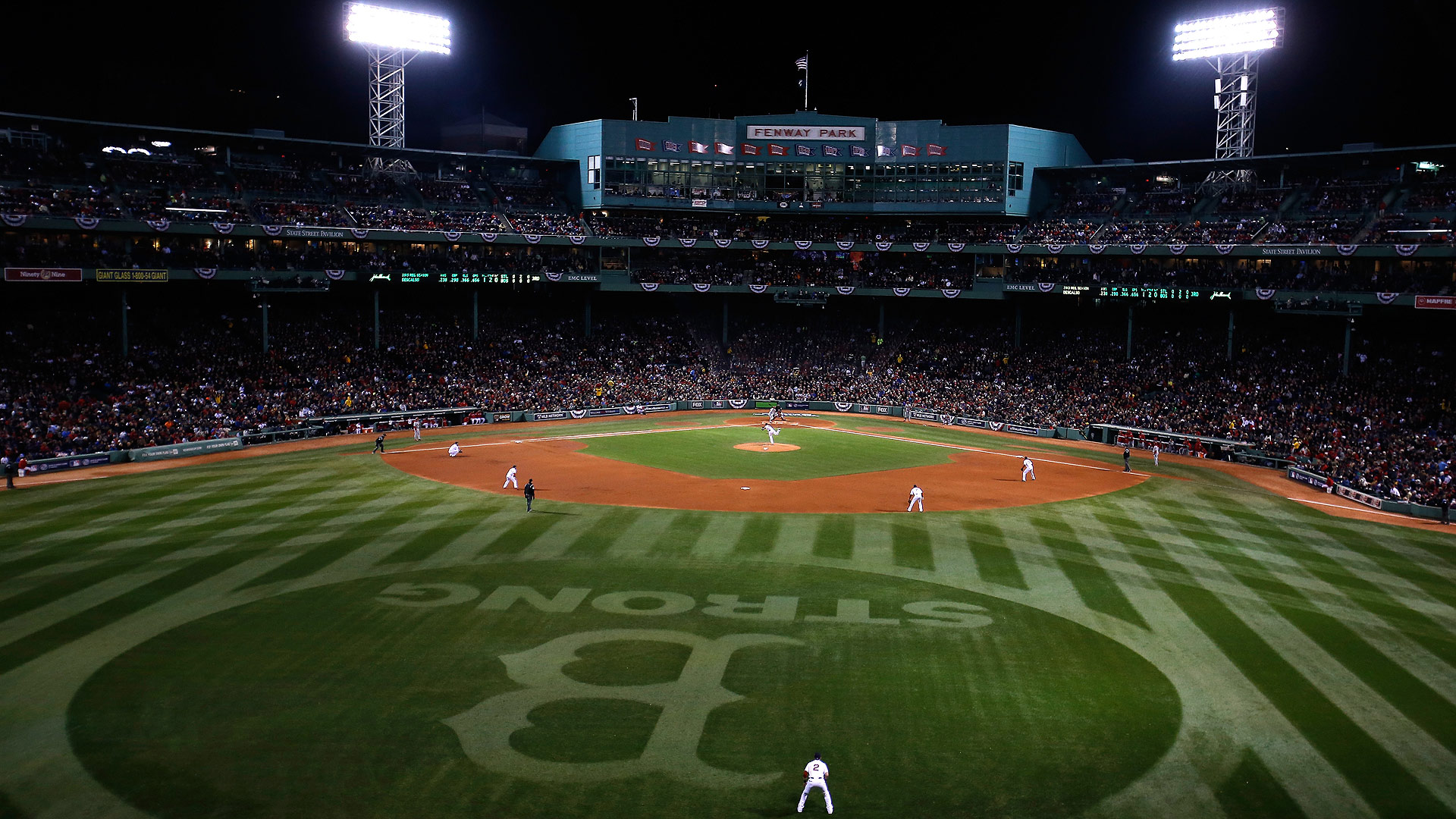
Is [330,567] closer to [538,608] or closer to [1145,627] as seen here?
[538,608]

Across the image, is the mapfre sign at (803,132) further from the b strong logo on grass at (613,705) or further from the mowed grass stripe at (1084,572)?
the b strong logo on grass at (613,705)

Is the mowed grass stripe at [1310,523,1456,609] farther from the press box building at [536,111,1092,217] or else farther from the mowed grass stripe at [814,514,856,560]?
the press box building at [536,111,1092,217]

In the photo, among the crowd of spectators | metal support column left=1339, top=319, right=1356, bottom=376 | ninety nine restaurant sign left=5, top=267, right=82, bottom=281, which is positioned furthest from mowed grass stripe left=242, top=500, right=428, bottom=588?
metal support column left=1339, top=319, right=1356, bottom=376

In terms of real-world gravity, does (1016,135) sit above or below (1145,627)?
above

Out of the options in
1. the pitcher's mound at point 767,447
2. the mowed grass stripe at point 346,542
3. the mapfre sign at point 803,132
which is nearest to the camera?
the mowed grass stripe at point 346,542

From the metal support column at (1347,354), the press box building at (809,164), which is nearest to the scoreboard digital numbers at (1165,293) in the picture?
the metal support column at (1347,354)

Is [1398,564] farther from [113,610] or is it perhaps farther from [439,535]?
[113,610]

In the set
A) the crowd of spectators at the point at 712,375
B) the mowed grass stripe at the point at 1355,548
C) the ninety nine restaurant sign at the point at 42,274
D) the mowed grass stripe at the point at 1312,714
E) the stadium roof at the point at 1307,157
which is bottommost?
the mowed grass stripe at the point at 1312,714

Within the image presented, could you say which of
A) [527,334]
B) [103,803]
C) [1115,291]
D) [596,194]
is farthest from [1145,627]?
[596,194]
